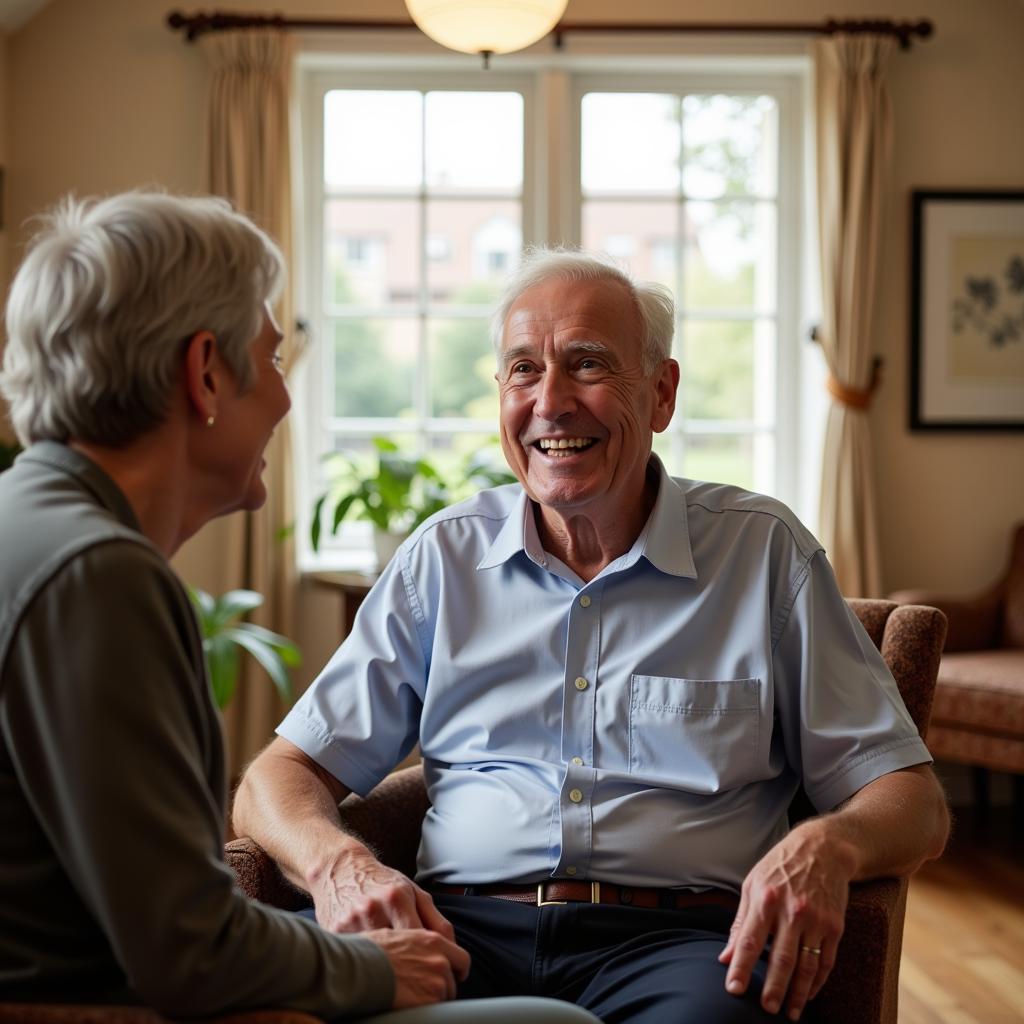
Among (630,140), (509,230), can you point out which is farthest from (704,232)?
(509,230)

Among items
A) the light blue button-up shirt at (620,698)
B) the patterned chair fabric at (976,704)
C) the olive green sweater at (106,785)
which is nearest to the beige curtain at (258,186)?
the patterned chair fabric at (976,704)

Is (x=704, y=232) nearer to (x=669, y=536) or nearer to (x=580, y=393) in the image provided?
(x=580, y=393)

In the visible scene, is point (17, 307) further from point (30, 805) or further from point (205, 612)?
point (205, 612)

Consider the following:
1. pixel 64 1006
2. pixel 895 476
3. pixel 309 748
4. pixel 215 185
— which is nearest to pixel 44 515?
pixel 64 1006

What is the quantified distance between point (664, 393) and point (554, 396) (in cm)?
21

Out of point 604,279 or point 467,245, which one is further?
point 467,245

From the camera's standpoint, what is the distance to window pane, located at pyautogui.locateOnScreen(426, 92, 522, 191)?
14.0 ft

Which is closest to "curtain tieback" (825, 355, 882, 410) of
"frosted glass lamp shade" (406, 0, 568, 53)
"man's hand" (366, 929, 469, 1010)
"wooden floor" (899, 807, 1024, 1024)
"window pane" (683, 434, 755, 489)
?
"window pane" (683, 434, 755, 489)

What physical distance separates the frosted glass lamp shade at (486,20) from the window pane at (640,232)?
55.0 inches

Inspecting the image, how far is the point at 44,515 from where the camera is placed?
0.93m

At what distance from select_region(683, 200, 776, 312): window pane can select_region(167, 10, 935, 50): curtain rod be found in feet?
1.92

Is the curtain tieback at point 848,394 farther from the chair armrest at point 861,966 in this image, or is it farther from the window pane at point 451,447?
the chair armrest at point 861,966

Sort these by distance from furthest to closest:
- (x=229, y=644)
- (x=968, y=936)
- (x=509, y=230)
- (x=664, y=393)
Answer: (x=509, y=230), (x=229, y=644), (x=968, y=936), (x=664, y=393)

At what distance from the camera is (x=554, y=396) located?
1.77 metres
